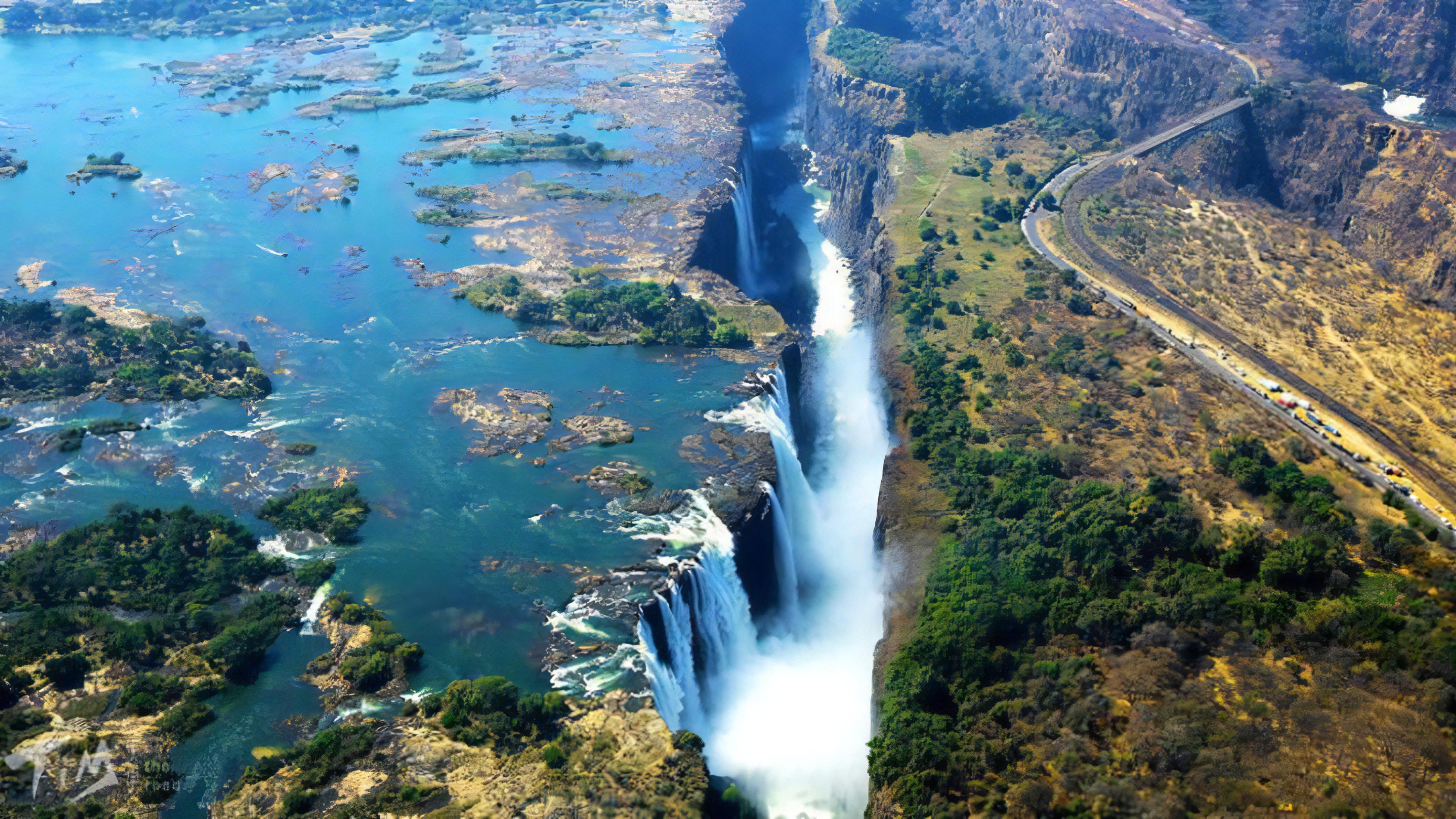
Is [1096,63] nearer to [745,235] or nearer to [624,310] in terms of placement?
[745,235]

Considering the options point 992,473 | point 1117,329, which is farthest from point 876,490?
point 1117,329

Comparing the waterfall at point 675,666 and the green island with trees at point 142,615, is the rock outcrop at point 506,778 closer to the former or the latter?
the waterfall at point 675,666

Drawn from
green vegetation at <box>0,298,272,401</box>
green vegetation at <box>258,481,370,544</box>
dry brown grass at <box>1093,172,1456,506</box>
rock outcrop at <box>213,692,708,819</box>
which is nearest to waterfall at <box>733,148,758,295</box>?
dry brown grass at <box>1093,172,1456,506</box>

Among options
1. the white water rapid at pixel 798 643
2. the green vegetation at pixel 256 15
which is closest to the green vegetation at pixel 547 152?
the white water rapid at pixel 798 643

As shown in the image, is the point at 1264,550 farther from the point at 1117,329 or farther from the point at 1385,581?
the point at 1117,329

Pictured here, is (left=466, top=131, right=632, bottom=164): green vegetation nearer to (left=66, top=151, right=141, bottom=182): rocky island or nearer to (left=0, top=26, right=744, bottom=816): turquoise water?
(left=0, top=26, right=744, bottom=816): turquoise water

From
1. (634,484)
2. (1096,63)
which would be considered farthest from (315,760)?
(1096,63)

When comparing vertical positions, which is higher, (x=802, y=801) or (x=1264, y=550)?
(x=1264, y=550)
